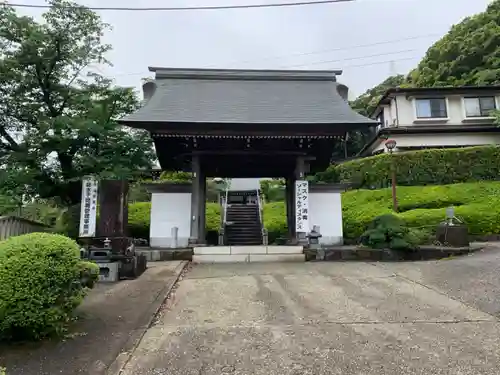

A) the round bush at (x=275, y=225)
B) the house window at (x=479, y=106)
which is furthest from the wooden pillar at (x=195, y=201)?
the house window at (x=479, y=106)

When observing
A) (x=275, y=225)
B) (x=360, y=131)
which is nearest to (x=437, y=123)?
(x=360, y=131)

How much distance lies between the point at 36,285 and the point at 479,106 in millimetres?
26737

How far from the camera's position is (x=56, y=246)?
11.1ft

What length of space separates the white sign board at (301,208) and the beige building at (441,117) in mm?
13684

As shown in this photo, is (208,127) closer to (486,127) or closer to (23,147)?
(23,147)

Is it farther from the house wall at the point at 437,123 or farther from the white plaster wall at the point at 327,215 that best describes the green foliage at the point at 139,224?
the house wall at the point at 437,123

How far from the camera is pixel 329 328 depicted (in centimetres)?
361

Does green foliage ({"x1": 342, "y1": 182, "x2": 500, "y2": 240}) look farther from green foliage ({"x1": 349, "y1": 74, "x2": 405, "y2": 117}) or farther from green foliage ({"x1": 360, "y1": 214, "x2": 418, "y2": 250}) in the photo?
green foliage ({"x1": 349, "y1": 74, "x2": 405, "y2": 117})

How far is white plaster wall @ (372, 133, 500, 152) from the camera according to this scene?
22.0m

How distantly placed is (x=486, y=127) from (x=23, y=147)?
79.9 feet

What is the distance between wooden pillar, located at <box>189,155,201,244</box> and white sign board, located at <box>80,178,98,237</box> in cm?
286

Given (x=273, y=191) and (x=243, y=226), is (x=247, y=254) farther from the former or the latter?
(x=273, y=191)

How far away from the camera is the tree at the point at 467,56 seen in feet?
90.2

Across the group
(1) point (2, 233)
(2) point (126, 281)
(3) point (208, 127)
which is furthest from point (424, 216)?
(1) point (2, 233)
